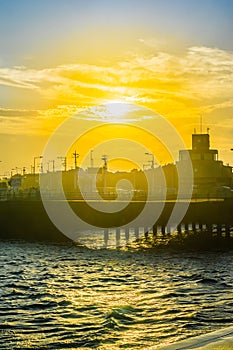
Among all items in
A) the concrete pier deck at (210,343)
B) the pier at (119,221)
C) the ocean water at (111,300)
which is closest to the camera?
the concrete pier deck at (210,343)

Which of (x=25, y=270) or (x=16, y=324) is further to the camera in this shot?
(x=25, y=270)

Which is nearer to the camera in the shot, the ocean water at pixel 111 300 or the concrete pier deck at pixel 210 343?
the concrete pier deck at pixel 210 343

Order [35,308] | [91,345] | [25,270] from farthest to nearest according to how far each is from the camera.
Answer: [25,270] < [35,308] < [91,345]

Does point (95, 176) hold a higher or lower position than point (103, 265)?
higher

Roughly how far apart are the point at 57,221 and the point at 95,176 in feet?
319

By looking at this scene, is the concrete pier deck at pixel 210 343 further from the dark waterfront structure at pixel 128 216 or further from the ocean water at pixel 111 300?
the dark waterfront structure at pixel 128 216

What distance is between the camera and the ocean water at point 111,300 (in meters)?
19.8

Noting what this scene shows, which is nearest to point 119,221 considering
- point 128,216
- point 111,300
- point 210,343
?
point 128,216

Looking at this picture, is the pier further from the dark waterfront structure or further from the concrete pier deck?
the concrete pier deck

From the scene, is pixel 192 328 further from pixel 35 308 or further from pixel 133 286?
pixel 133 286

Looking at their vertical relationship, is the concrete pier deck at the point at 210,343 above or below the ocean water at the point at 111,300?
above

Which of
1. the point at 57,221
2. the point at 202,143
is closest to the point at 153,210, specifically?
the point at 57,221

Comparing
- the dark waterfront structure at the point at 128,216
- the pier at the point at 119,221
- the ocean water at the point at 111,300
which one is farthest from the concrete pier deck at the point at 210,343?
the dark waterfront structure at the point at 128,216

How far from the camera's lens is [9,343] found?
19.0 meters
